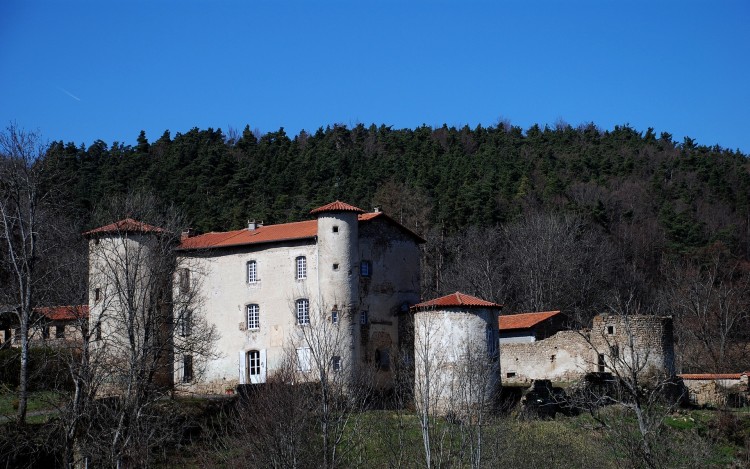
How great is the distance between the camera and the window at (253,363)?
44.6 meters

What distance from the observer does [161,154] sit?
77750mm

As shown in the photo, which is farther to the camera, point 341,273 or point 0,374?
point 341,273

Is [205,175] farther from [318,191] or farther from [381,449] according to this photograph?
[381,449]

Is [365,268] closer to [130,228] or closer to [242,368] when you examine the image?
[242,368]

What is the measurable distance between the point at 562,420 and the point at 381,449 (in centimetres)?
759

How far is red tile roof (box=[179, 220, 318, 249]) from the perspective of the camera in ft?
147

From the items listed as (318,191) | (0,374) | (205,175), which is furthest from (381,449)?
(205,175)

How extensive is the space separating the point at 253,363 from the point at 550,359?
40.2 ft

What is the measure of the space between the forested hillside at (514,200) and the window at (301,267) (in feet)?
47.7

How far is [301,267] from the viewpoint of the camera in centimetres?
4422

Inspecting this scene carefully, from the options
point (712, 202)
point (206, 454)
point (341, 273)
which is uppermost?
point (712, 202)

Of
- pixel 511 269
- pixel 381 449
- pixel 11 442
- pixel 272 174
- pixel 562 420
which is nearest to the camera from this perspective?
pixel 11 442

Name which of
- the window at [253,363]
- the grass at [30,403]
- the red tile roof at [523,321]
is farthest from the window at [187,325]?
the red tile roof at [523,321]

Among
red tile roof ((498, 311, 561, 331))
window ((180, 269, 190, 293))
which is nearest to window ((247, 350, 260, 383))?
window ((180, 269, 190, 293))
